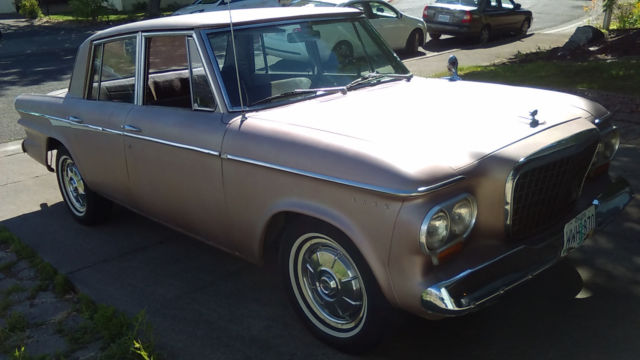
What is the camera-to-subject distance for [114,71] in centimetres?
483

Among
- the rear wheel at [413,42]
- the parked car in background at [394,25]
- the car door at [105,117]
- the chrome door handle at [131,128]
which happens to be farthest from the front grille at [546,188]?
the rear wheel at [413,42]

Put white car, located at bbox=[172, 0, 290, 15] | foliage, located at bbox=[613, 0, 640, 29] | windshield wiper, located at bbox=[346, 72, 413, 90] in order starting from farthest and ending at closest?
white car, located at bbox=[172, 0, 290, 15] → foliage, located at bbox=[613, 0, 640, 29] → windshield wiper, located at bbox=[346, 72, 413, 90]

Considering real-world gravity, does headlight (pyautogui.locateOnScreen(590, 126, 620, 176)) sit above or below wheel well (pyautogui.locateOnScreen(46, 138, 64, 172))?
above

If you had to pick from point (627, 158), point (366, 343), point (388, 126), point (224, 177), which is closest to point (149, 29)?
point (224, 177)

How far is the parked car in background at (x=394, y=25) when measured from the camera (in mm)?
13578

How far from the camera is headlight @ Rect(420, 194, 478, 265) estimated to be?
272 centimetres

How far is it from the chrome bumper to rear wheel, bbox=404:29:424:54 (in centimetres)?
1190

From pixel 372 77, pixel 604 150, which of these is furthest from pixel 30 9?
pixel 604 150

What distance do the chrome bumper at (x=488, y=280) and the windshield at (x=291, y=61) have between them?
1608 millimetres

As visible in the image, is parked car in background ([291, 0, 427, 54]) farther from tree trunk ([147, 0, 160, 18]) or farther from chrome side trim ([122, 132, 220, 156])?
tree trunk ([147, 0, 160, 18])

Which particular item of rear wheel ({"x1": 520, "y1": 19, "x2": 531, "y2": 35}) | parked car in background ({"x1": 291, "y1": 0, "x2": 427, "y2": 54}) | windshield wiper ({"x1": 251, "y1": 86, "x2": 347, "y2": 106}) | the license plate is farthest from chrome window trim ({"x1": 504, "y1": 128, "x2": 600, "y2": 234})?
rear wheel ({"x1": 520, "y1": 19, "x2": 531, "y2": 35})

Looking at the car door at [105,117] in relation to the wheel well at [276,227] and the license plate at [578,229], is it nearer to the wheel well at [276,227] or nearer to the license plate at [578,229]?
the wheel well at [276,227]

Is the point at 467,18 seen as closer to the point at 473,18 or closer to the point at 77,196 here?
the point at 473,18

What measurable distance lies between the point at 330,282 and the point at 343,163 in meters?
0.70
